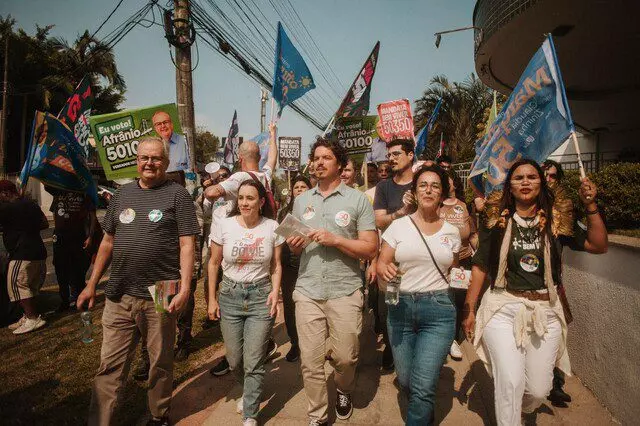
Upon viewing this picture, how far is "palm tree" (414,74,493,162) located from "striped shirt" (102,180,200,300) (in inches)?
1001

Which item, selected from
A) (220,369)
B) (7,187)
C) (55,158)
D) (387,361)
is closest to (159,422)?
(220,369)

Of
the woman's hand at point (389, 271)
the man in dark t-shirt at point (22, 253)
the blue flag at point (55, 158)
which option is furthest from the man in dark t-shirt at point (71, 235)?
the woman's hand at point (389, 271)

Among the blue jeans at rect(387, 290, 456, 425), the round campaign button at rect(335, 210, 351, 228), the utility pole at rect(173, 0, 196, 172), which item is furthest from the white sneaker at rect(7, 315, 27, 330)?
the blue jeans at rect(387, 290, 456, 425)

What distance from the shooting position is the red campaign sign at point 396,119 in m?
7.53

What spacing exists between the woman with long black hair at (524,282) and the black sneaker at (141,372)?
3.28 metres

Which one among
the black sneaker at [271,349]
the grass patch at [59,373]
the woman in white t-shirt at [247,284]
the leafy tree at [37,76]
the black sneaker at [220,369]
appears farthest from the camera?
the leafy tree at [37,76]

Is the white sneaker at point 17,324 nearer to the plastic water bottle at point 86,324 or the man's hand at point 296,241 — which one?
the plastic water bottle at point 86,324

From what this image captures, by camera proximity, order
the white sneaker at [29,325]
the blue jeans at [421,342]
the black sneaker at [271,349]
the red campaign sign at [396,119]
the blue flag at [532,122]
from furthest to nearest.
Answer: the red campaign sign at [396,119], the white sneaker at [29,325], the black sneaker at [271,349], the blue flag at [532,122], the blue jeans at [421,342]

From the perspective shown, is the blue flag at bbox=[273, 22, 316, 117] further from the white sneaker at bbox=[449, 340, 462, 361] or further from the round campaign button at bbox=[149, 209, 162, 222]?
the white sneaker at bbox=[449, 340, 462, 361]

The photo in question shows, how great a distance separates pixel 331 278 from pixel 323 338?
48 cm

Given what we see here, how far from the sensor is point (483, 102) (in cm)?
2842

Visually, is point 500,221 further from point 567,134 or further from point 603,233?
Answer: point 567,134

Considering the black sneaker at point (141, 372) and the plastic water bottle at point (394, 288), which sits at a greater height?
the plastic water bottle at point (394, 288)

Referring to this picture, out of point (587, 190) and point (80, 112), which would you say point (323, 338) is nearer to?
point (587, 190)
